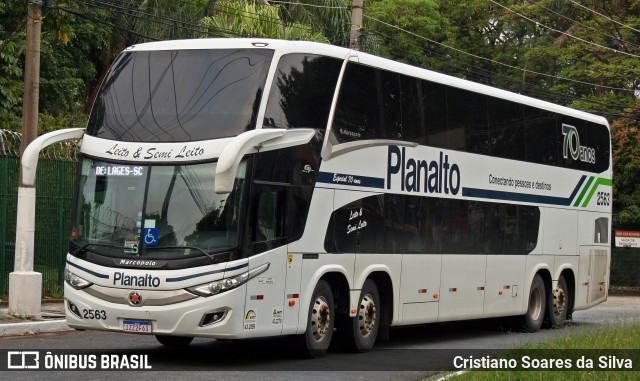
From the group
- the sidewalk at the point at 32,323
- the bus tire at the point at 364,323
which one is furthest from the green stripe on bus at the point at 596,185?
the sidewalk at the point at 32,323

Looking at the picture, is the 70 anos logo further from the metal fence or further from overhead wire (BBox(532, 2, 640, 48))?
overhead wire (BBox(532, 2, 640, 48))

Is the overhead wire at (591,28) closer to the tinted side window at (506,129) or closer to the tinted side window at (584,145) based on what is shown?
the tinted side window at (584,145)

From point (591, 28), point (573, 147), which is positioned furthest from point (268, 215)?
point (591, 28)

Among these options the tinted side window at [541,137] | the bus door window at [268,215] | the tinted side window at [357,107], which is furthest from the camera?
the tinted side window at [541,137]

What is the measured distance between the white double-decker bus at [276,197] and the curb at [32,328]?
253 centimetres

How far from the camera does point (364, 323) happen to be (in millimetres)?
16078

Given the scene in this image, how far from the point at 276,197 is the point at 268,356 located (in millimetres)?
2426

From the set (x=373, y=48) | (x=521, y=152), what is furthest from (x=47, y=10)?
(x=373, y=48)

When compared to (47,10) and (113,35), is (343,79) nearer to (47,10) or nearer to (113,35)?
(47,10)

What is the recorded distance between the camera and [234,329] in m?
13.4

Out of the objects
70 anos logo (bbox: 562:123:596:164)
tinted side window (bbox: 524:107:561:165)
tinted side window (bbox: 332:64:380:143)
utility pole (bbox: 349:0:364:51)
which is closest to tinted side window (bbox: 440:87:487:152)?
tinted side window (bbox: 524:107:561:165)

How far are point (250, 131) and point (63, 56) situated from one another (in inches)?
1166

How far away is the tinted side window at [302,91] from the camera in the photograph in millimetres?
14336

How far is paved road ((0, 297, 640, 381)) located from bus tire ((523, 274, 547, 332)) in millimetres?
864
